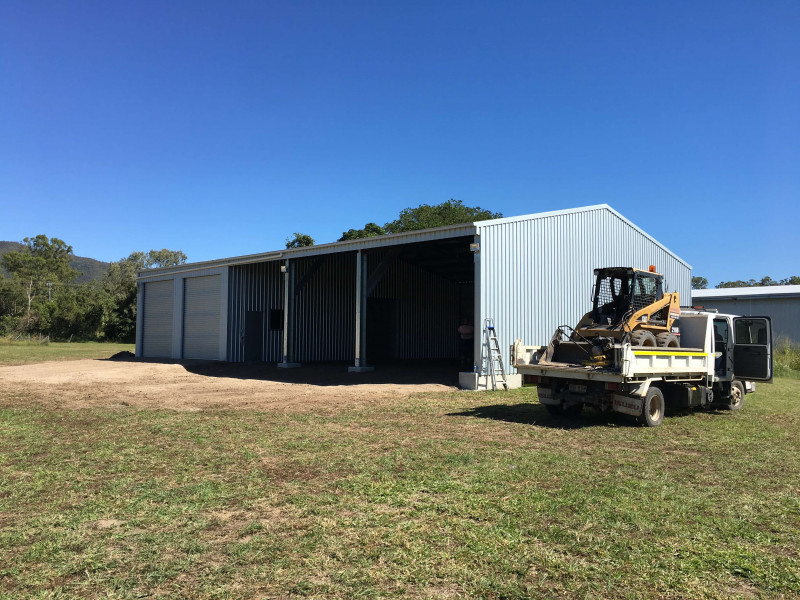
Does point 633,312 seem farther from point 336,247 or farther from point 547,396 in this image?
point 336,247

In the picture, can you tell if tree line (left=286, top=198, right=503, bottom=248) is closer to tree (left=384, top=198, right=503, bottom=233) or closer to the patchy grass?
tree (left=384, top=198, right=503, bottom=233)

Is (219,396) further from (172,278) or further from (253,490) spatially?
(172,278)

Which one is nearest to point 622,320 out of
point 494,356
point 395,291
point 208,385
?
point 494,356

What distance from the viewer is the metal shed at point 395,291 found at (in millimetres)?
16672

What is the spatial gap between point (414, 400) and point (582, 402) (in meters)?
4.24

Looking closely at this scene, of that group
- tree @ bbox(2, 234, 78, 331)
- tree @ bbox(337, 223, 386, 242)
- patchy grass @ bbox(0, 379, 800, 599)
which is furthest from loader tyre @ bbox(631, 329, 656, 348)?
tree @ bbox(2, 234, 78, 331)

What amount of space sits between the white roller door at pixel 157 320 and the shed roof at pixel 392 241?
122 cm

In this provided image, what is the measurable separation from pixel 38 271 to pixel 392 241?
81.9 metres

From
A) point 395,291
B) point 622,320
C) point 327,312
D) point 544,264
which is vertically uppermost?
point 544,264

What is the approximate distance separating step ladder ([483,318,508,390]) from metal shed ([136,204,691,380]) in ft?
0.61

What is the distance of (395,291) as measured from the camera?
92.0 ft

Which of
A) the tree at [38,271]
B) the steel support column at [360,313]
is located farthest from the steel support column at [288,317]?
the tree at [38,271]

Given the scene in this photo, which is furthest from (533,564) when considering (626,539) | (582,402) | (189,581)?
(582,402)

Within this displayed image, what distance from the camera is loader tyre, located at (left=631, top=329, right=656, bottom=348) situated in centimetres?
1056
